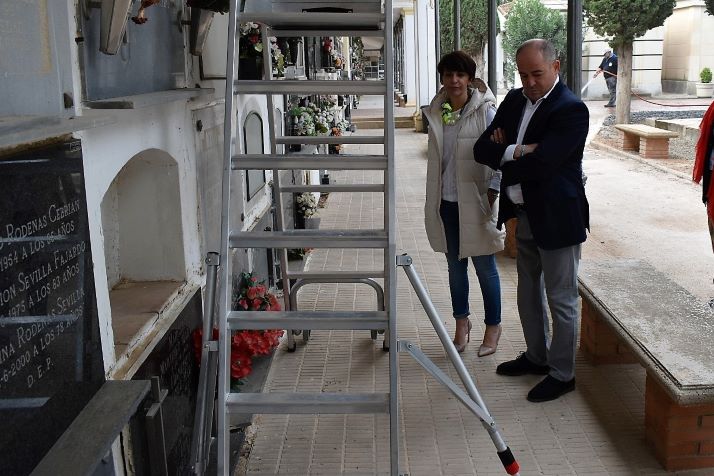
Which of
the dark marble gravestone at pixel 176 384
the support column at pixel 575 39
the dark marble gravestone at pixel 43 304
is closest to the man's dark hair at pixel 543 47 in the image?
the support column at pixel 575 39

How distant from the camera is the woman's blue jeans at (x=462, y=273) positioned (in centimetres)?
448

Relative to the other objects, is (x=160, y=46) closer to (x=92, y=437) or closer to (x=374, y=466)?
(x=92, y=437)

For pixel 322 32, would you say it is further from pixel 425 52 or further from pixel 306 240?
pixel 425 52

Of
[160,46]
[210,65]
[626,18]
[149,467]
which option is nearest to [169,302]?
[149,467]

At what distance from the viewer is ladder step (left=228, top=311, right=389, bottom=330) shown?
2715mm

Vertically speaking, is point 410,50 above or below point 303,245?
above

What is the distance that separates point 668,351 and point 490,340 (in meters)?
1.42

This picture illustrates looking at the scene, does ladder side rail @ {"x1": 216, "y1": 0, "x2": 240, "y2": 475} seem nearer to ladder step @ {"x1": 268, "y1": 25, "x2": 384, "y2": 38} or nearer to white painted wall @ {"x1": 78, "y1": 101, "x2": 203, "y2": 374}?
white painted wall @ {"x1": 78, "y1": 101, "x2": 203, "y2": 374}

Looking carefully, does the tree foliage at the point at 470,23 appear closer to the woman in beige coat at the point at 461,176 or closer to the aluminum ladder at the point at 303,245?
the woman in beige coat at the point at 461,176

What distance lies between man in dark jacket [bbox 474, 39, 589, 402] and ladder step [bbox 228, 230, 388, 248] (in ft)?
4.10

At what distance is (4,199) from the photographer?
1825 millimetres

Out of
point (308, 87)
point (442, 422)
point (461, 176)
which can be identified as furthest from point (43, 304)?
point (461, 176)

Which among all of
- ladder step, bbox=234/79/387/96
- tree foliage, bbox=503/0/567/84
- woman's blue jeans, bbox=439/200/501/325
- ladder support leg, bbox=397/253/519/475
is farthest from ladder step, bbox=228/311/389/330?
tree foliage, bbox=503/0/567/84

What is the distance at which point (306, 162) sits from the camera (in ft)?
9.23
